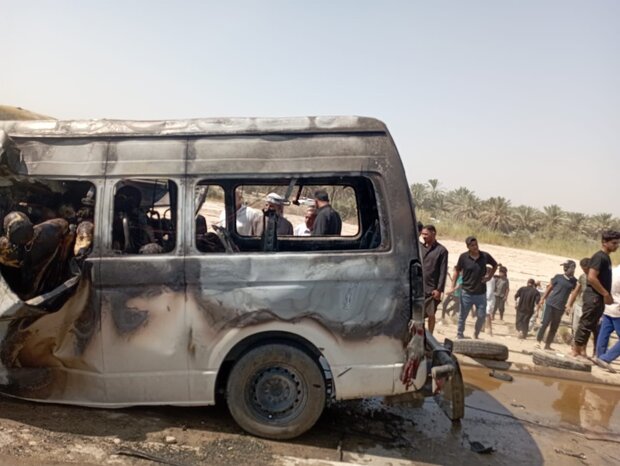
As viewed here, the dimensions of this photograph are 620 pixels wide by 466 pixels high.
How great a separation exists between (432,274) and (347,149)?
3.84 metres

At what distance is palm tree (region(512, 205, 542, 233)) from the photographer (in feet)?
132

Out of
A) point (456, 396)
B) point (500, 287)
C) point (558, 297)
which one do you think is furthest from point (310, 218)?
point (500, 287)

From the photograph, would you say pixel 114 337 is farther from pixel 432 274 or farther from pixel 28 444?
pixel 432 274

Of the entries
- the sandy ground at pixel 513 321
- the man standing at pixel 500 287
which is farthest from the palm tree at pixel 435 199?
the man standing at pixel 500 287

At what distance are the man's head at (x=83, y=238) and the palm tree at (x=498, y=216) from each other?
38.9 meters

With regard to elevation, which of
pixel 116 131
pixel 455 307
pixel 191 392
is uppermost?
pixel 116 131

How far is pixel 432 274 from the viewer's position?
724cm

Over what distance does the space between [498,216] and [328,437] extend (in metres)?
39.0

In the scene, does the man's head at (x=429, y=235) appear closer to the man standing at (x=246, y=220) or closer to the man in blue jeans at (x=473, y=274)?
the man in blue jeans at (x=473, y=274)

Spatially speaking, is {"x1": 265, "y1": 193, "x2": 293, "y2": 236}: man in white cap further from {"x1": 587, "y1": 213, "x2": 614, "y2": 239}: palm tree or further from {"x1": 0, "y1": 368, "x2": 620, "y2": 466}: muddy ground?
{"x1": 587, "y1": 213, "x2": 614, "y2": 239}: palm tree

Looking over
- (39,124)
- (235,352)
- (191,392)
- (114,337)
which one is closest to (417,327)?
(235,352)

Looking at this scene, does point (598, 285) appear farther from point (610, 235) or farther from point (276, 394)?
point (276, 394)

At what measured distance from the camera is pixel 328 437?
161 inches

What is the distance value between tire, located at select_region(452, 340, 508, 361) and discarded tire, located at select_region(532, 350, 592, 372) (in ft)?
1.58
